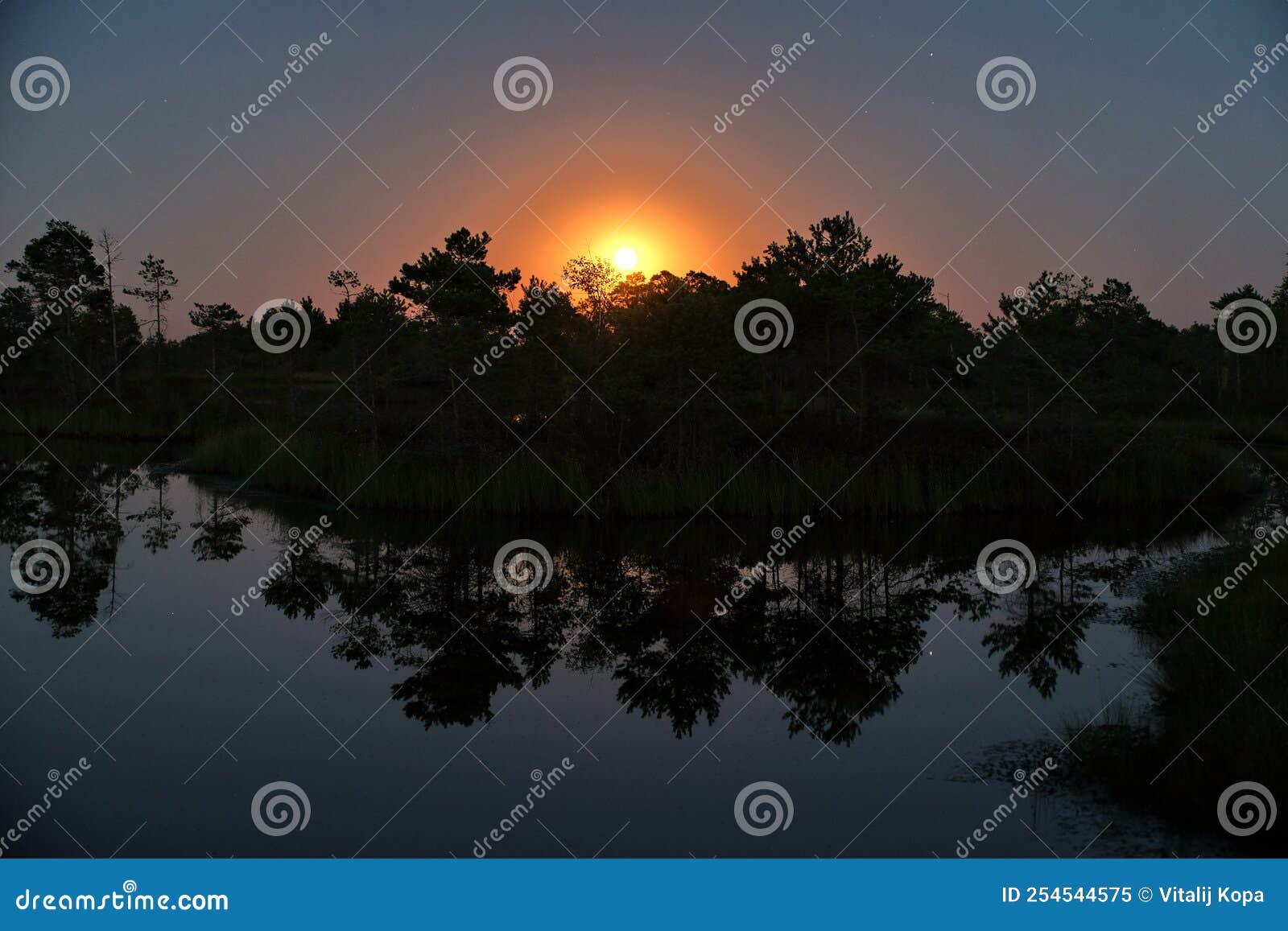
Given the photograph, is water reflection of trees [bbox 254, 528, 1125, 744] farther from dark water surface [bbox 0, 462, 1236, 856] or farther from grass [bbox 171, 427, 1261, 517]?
grass [bbox 171, 427, 1261, 517]

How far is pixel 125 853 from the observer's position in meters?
6.89

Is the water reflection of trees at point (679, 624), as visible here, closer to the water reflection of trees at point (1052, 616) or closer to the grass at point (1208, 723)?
the water reflection of trees at point (1052, 616)

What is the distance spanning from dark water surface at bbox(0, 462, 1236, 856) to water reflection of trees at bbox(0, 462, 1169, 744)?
0.06 metres

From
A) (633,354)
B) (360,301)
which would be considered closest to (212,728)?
(633,354)

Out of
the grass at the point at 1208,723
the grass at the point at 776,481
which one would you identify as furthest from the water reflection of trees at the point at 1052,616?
the grass at the point at 776,481

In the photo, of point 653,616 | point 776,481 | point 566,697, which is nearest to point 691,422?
point 776,481

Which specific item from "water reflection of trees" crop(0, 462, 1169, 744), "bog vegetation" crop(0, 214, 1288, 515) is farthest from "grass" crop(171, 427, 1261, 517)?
"water reflection of trees" crop(0, 462, 1169, 744)

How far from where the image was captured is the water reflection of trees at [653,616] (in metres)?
10.1

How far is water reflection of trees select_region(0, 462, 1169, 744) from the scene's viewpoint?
1005cm

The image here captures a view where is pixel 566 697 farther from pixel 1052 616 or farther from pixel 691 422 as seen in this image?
pixel 691 422

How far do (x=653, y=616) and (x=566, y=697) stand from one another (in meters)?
3.00

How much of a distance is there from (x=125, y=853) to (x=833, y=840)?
16.0 ft

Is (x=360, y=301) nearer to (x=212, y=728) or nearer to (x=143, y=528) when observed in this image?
(x=143, y=528)

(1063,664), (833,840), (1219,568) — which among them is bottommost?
(833,840)
